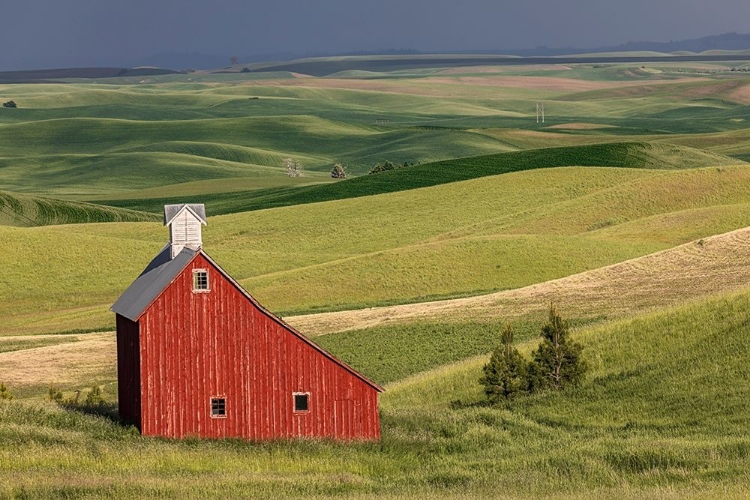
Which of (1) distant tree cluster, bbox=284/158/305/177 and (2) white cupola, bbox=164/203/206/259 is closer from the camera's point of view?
(2) white cupola, bbox=164/203/206/259

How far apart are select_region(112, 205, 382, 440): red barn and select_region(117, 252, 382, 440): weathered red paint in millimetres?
24

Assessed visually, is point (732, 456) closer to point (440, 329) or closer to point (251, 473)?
point (251, 473)

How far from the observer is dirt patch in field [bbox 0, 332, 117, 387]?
47625 mm

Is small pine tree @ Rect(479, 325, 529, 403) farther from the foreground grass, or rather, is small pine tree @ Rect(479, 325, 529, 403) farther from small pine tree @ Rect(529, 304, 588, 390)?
the foreground grass

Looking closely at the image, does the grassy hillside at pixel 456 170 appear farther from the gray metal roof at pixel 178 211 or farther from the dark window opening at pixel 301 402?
the dark window opening at pixel 301 402

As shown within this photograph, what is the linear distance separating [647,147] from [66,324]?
257 ft

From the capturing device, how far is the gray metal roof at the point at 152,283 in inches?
1302

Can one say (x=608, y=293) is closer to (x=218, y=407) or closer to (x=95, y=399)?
(x=95, y=399)

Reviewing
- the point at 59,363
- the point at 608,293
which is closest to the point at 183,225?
the point at 59,363

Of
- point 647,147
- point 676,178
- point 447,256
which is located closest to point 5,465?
point 447,256

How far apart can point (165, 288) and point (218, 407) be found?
10.4 feet

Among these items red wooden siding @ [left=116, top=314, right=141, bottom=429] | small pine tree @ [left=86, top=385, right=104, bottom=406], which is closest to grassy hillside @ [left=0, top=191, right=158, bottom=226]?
small pine tree @ [left=86, top=385, right=104, bottom=406]

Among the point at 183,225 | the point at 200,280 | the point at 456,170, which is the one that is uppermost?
the point at 456,170

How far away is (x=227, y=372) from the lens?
3288cm
